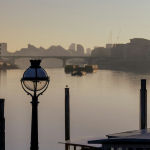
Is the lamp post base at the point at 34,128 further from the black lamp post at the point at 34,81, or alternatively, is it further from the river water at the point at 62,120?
the river water at the point at 62,120

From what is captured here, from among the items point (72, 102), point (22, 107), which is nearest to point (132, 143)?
point (22, 107)

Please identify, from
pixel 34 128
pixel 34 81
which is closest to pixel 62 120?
pixel 34 128

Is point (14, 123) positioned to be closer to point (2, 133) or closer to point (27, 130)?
point (27, 130)

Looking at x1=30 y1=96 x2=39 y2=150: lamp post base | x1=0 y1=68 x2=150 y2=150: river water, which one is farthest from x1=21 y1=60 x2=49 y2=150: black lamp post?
x1=0 y1=68 x2=150 y2=150: river water

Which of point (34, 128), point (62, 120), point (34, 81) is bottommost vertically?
point (62, 120)

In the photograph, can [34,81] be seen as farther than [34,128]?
No

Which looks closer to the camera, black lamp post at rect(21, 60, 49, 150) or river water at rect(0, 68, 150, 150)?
black lamp post at rect(21, 60, 49, 150)

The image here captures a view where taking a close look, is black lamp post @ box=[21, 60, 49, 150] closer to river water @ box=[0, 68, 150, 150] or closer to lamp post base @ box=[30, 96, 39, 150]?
lamp post base @ box=[30, 96, 39, 150]

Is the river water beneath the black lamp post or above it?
beneath

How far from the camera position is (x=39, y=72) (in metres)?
7.61

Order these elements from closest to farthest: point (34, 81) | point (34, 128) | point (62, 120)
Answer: point (34, 81) → point (34, 128) → point (62, 120)

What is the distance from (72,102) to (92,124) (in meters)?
15.7

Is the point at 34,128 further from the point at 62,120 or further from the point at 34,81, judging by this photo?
the point at 62,120

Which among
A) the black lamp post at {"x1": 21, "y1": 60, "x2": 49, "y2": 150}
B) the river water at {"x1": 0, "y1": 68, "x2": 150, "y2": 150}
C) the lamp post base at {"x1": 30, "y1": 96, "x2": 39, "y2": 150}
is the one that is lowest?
the river water at {"x1": 0, "y1": 68, "x2": 150, "y2": 150}
